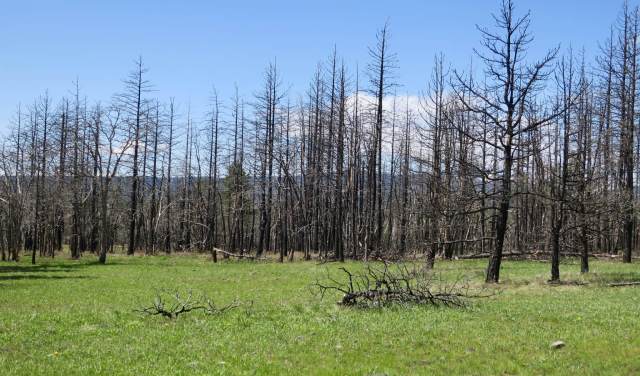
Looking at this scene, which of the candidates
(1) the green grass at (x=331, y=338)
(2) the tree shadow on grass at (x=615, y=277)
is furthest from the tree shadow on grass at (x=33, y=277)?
(2) the tree shadow on grass at (x=615, y=277)

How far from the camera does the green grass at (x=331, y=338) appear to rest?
29.5 ft

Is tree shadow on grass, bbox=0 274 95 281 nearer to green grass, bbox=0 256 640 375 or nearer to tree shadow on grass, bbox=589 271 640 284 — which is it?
green grass, bbox=0 256 640 375

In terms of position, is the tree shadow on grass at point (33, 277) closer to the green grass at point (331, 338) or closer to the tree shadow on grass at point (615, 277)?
the green grass at point (331, 338)

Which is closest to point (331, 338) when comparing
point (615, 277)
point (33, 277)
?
point (615, 277)

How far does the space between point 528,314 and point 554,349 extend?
3962 millimetres

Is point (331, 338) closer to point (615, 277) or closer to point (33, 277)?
point (615, 277)

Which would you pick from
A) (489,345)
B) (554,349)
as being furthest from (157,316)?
(554,349)

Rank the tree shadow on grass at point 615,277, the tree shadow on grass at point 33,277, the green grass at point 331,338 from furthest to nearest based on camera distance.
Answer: the tree shadow on grass at point 33,277
the tree shadow on grass at point 615,277
the green grass at point 331,338

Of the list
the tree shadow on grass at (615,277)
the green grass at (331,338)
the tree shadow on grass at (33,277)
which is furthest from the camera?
the tree shadow on grass at (33,277)

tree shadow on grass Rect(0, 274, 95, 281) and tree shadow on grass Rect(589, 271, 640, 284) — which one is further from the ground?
tree shadow on grass Rect(589, 271, 640, 284)

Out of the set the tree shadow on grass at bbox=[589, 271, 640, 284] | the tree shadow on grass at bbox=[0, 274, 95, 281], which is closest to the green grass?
the tree shadow on grass at bbox=[589, 271, 640, 284]

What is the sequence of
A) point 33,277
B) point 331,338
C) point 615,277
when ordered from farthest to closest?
point 33,277 < point 615,277 < point 331,338

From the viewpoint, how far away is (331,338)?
11.1m

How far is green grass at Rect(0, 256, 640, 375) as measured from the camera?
899 centimetres
